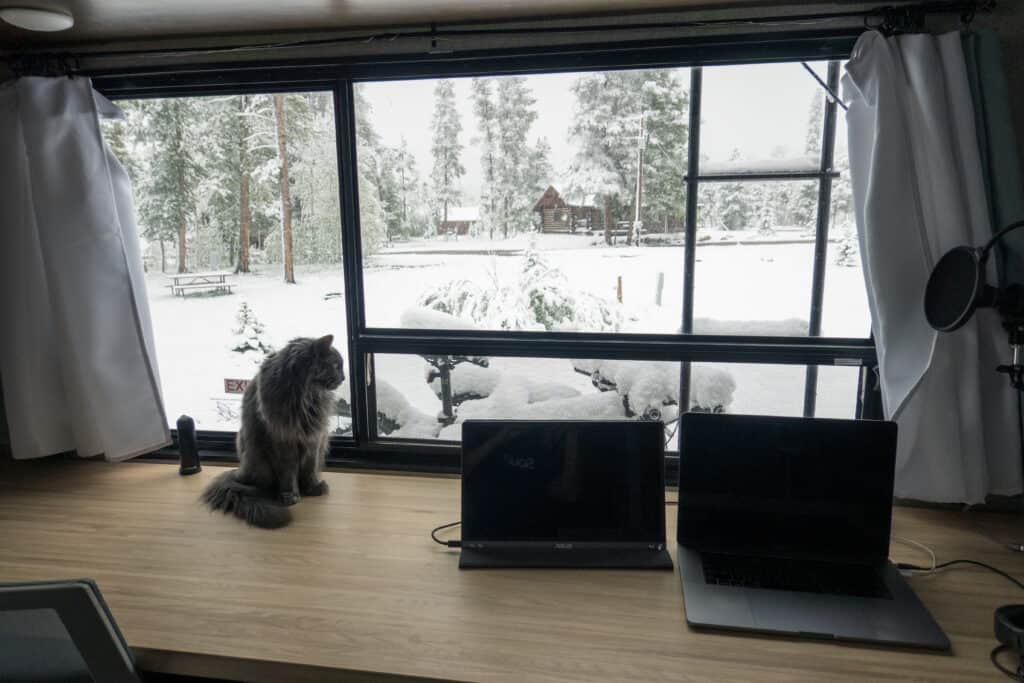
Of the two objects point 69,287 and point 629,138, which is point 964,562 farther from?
point 69,287

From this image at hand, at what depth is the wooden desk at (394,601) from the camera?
3.23 feet

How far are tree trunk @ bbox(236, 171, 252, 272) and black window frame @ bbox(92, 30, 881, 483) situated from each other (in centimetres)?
28

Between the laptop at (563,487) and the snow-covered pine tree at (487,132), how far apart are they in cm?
72

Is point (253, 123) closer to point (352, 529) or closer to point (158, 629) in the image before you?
point (352, 529)

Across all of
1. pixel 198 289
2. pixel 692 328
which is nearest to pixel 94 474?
pixel 198 289

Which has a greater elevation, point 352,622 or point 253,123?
point 253,123

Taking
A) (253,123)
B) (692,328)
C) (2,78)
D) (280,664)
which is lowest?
(280,664)

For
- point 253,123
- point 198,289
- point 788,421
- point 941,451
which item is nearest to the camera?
point 788,421

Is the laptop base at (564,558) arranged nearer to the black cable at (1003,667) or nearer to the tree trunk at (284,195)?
the black cable at (1003,667)

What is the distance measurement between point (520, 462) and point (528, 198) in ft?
2.50

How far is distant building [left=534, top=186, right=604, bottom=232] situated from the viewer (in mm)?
1670

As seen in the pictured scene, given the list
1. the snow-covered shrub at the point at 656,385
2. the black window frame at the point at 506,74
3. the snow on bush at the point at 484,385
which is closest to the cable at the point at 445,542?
the black window frame at the point at 506,74

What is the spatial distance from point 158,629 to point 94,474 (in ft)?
3.28

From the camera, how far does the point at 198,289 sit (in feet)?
6.37
